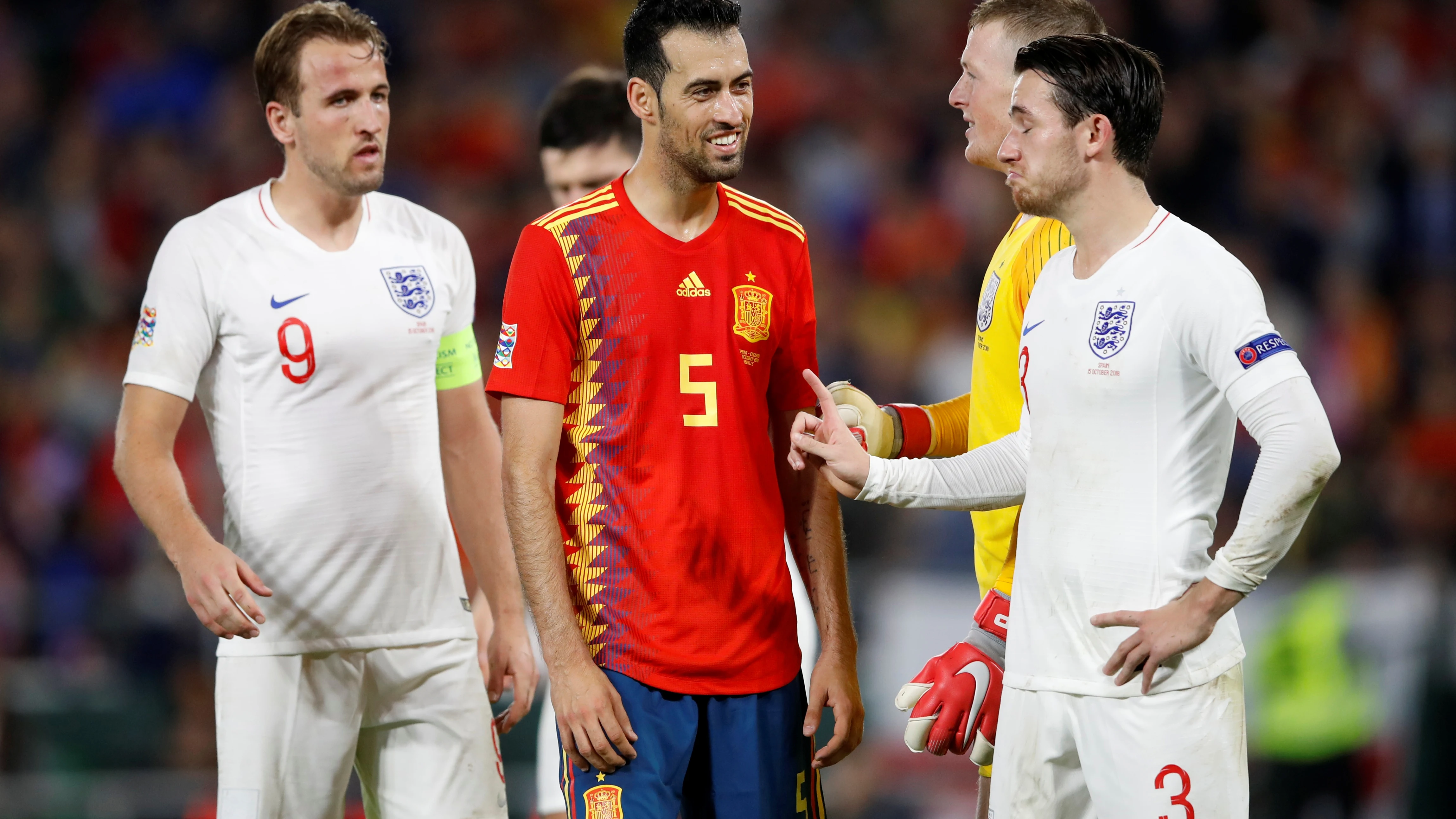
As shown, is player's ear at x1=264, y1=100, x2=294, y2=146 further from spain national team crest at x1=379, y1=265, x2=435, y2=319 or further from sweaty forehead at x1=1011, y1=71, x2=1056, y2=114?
sweaty forehead at x1=1011, y1=71, x2=1056, y2=114

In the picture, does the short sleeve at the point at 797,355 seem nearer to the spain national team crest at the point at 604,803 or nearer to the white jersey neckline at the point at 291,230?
the spain national team crest at the point at 604,803

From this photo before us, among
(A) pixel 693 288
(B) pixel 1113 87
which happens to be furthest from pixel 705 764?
(B) pixel 1113 87

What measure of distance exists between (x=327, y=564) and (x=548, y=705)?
1.72 meters

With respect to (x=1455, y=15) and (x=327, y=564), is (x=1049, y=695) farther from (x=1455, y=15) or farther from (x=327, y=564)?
(x=1455, y=15)

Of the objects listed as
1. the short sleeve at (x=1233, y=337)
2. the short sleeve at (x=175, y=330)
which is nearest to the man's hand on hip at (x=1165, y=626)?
the short sleeve at (x=1233, y=337)

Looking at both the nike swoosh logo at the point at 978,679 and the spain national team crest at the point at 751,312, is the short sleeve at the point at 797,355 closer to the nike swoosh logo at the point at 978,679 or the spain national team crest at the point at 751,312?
the spain national team crest at the point at 751,312

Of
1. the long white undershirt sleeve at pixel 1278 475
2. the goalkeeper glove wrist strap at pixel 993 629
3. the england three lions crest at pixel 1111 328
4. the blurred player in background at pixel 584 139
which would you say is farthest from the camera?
the blurred player in background at pixel 584 139

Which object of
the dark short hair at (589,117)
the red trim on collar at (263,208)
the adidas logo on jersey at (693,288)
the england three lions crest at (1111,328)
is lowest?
the england three lions crest at (1111,328)

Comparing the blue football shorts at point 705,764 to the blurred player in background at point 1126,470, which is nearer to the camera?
the blurred player in background at point 1126,470

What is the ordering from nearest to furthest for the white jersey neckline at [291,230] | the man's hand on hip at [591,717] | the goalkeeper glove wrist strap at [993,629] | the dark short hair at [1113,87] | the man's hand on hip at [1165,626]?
the man's hand on hip at [1165,626]
the dark short hair at [1113,87]
the man's hand on hip at [591,717]
the goalkeeper glove wrist strap at [993,629]
the white jersey neckline at [291,230]

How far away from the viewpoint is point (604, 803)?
371 centimetres

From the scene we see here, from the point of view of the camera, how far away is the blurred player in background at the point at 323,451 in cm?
414

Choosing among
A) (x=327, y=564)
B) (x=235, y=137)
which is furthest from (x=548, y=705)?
(x=235, y=137)

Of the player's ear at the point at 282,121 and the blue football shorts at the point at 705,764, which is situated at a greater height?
the player's ear at the point at 282,121
